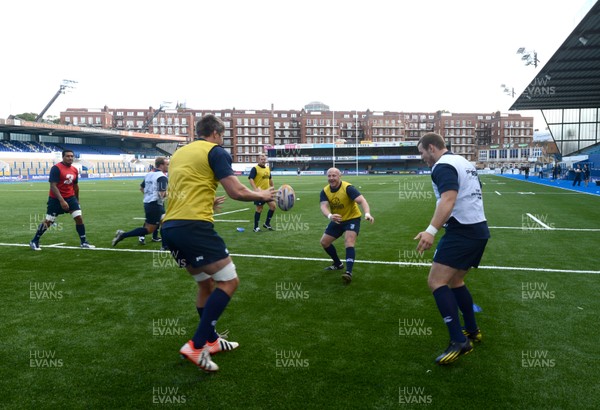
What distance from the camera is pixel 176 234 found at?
151 inches

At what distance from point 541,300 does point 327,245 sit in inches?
133

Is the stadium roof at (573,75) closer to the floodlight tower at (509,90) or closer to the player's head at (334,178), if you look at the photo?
the floodlight tower at (509,90)

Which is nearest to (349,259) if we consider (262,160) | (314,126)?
(262,160)

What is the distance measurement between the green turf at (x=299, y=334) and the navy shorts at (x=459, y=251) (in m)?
0.93

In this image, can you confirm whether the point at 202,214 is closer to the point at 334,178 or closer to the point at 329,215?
the point at 329,215

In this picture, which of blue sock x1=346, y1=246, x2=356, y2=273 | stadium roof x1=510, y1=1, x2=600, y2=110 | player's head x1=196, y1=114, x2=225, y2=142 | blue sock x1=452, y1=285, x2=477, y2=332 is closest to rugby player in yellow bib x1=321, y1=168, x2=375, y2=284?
blue sock x1=346, y1=246, x2=356, y2=273

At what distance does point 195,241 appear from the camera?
3.82 meters

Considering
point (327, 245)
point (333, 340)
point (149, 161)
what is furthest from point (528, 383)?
point (149, 161)

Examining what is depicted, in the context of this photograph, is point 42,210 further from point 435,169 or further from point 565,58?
point 565,58

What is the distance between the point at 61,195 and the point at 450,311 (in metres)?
8.61

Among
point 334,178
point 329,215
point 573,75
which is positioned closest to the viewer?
point 329,215

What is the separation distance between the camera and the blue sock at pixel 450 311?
4.12 m

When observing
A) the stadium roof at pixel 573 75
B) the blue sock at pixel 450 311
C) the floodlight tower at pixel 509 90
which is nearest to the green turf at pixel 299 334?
the blue sock at pixel 450 311

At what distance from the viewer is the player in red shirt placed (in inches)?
365
